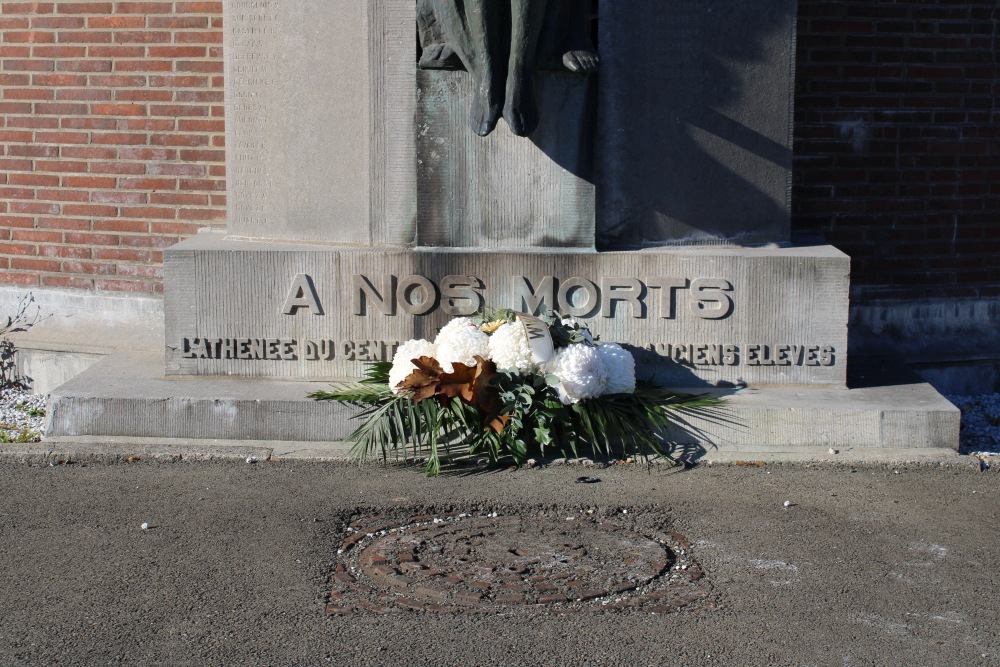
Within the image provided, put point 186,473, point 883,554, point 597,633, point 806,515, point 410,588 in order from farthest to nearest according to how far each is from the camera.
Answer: point 186,473
point 806,515
point 883,554
point 410,588
point 597,633

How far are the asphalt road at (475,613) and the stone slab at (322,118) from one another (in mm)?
1603

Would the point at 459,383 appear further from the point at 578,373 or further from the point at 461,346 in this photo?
the point at 578,373

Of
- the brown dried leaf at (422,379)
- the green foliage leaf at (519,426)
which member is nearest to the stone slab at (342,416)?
the green foliage leaf at (519,426)

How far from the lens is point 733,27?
6.39 m

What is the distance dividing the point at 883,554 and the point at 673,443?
1424 millimetres

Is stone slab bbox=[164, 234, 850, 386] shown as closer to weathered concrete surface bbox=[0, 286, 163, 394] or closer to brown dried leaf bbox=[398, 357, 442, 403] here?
brown dried leaf bbox=[398, 357, 442, 403]

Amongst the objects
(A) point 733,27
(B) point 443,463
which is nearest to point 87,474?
(B) point 443,463

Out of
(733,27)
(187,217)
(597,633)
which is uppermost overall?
(733,27)

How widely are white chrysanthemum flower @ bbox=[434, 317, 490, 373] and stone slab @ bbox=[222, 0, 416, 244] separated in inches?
35.4

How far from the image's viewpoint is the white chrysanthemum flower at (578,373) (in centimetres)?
573

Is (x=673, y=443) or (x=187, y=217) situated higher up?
(x=187, y=217)

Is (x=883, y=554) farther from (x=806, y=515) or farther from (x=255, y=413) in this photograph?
(x=255, y=413)

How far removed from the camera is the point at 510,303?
21.1ft

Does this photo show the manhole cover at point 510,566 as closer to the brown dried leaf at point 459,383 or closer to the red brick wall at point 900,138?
the brown dried leaf at point 459,383
